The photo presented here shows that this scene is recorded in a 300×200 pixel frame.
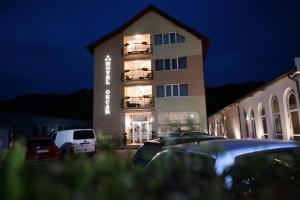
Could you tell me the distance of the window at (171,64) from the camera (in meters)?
29.4

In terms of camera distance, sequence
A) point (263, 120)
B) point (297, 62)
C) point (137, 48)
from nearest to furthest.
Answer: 1. point (297, 62)
2. point (263, 120)
3. point (137, 48)

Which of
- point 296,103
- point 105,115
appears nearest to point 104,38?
point 105,115

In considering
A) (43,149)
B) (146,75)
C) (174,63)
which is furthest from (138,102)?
(43,149)

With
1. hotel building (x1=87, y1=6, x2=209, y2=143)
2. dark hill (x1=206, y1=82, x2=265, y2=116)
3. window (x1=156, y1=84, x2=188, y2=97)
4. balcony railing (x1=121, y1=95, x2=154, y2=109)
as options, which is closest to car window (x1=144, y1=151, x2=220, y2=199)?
hotel building (x1=87, y1=6, x2=209, y2=143)

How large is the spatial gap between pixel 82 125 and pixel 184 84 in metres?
23.0

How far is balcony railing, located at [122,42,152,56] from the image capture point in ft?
98.1

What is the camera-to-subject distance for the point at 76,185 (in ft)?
3.49

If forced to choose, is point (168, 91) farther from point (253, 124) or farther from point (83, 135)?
point (83, 135)

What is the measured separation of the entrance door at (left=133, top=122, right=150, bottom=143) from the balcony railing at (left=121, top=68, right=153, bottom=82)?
4717mm

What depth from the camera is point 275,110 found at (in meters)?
16.4

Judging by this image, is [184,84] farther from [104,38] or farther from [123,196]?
[123,196]

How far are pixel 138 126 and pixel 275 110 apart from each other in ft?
52.3

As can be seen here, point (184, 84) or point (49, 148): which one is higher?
point (184, 84)

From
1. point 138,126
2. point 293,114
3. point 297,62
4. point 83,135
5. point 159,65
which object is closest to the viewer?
point 297,62
